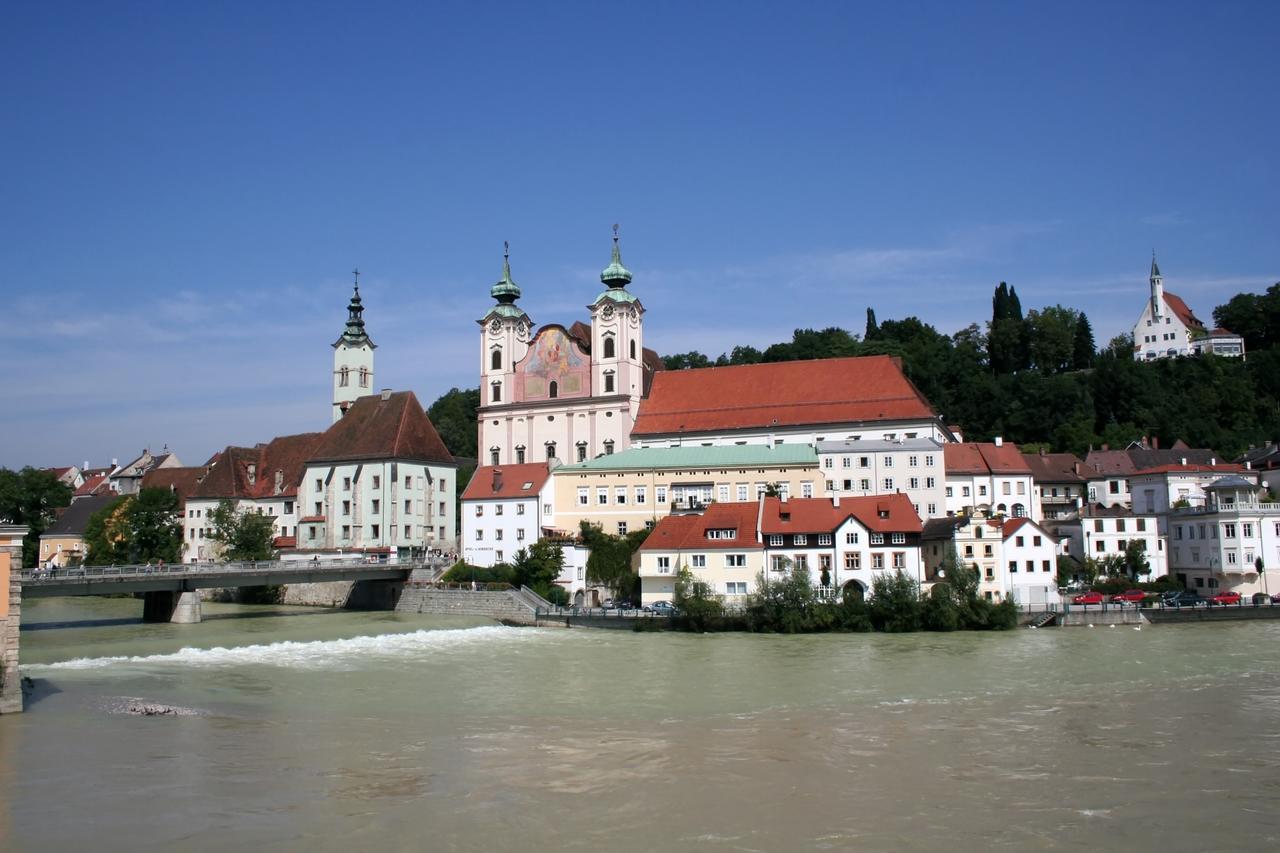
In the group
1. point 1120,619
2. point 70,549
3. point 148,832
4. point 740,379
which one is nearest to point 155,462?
point 70,549

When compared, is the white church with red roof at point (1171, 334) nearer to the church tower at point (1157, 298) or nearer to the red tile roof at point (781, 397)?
the church tower at point (1157, 298)

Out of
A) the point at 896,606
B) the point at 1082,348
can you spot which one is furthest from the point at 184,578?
the point at 1082,348

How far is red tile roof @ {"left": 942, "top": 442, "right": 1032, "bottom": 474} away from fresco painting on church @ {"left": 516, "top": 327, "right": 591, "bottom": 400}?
2176 cm

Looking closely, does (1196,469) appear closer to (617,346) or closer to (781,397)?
(781,397)

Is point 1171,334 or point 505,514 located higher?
point 1171,334

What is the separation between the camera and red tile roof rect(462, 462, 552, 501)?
59812 mm

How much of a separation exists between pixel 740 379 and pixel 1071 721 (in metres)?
44.4

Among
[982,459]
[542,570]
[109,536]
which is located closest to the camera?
[542,570]

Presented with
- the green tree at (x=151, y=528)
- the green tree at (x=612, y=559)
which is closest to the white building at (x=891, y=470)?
the green tree at (x=612, y=559)

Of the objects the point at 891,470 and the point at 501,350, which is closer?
the point at 891,470

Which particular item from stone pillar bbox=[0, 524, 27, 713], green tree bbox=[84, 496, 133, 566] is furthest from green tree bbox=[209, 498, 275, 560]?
stone pillar bbox=[0, 524, 27, 713]

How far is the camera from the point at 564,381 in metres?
69.1

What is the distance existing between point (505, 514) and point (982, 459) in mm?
26885

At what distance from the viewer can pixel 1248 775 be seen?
20.0 metres
